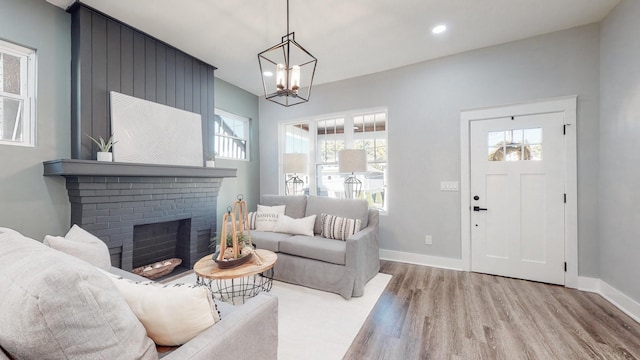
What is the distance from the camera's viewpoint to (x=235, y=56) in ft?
11.8

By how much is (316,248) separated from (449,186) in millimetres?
2063

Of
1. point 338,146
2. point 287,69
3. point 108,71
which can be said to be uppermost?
point 108,71

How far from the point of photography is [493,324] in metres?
2.20

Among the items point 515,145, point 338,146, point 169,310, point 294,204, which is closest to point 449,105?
point 515,145

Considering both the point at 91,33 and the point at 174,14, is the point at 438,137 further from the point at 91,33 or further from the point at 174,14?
the point at 91,33

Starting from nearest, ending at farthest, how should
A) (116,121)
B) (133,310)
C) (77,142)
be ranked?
(133,310)
(77,142)
(116,121)

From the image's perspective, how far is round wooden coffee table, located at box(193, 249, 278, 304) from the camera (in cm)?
205

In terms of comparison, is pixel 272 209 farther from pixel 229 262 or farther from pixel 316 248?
pixel 229 262

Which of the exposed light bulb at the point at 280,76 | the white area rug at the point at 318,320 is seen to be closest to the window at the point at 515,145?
the white area rug at the point at 318,320

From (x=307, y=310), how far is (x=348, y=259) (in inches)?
25.0

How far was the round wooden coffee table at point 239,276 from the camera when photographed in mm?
Result: 2052

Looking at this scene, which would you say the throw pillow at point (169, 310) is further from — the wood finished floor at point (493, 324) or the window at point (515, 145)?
the window at point (515, 145)

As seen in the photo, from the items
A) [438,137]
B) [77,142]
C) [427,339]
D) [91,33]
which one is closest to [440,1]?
[438,137]

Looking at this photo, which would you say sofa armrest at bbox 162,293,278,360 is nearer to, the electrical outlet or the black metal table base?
the black metal table base
